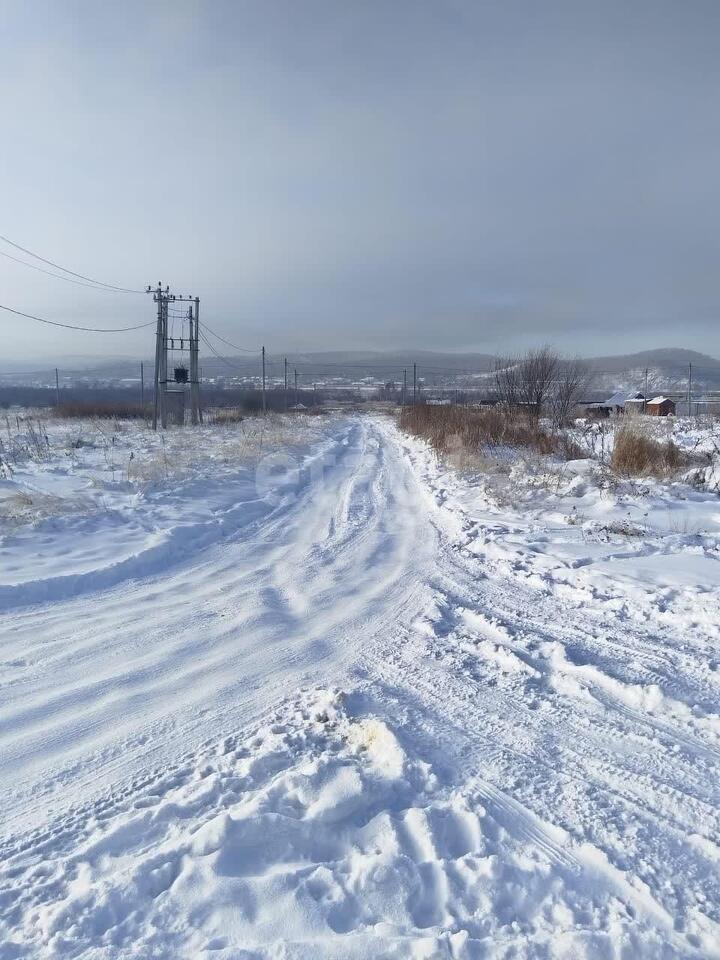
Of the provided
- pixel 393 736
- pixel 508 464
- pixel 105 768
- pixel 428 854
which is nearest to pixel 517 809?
pixel 428 854

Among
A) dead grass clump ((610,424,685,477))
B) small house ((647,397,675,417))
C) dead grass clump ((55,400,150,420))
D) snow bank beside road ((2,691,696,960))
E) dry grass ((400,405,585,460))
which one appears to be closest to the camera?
snow bank beside road ((2,691,696,960))

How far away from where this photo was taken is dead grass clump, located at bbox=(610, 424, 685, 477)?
31.4ft

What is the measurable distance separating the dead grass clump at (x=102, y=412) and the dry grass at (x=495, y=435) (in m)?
21.1

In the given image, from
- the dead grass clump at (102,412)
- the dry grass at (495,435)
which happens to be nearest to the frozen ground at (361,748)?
the dry grass at (495,435)

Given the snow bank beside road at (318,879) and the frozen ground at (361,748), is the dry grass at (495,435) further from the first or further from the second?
the snow bank beside road at (318,879)

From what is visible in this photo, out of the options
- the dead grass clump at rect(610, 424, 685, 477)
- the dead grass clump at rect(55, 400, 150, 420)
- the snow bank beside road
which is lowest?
the snow bank beside road

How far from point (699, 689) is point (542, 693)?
917mm

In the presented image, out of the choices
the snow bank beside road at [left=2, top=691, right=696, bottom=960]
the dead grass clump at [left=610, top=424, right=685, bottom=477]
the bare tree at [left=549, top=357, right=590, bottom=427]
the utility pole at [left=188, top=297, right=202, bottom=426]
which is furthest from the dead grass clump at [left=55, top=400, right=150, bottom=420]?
the snow bank beside road at [left=2, top=691, right=696, bottom=960]

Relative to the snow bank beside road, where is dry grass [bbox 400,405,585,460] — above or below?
above

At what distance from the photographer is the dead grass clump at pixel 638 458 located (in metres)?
9.59

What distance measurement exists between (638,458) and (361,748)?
856 centimetres

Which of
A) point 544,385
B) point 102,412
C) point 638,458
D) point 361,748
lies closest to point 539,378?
point 544,385

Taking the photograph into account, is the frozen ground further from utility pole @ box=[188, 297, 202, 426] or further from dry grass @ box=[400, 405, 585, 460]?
utility pole @ box=[188, 297, 202, 426]

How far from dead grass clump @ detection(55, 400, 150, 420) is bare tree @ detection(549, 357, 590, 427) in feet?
78.9
